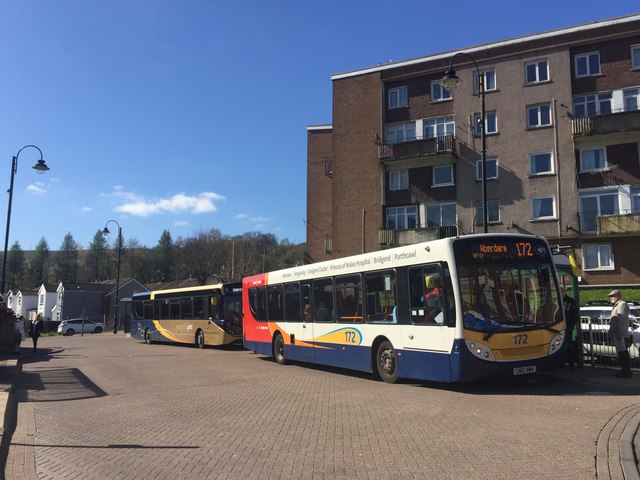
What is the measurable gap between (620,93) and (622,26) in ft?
13.5

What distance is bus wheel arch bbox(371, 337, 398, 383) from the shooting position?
452 inches

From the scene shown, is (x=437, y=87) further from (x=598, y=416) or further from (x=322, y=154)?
(x=598, y=416)

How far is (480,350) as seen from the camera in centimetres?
955

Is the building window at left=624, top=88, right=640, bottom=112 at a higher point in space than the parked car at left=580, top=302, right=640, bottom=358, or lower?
higher

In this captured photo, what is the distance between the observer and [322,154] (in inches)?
1970

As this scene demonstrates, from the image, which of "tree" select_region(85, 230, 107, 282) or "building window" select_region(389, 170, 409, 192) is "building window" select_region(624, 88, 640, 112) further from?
"tree" select_region(85, 230, 107, 282)

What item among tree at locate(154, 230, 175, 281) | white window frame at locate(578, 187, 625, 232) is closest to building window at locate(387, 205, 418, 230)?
white window frame at locate(578, 187, 625, 232)

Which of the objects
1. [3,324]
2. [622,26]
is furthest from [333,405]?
[622,26]

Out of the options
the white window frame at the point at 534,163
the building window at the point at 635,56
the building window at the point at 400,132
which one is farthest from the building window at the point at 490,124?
the building window at the point at 635,56

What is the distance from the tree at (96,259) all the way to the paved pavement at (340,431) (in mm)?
122039

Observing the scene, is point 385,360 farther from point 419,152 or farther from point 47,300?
point 47,300

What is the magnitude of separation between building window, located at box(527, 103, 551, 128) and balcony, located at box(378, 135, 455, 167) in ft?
16.8

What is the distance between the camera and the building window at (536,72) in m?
35.2

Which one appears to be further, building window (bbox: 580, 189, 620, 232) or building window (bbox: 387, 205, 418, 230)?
Answer: building window (bbox: 387, 205, 418, 230)
